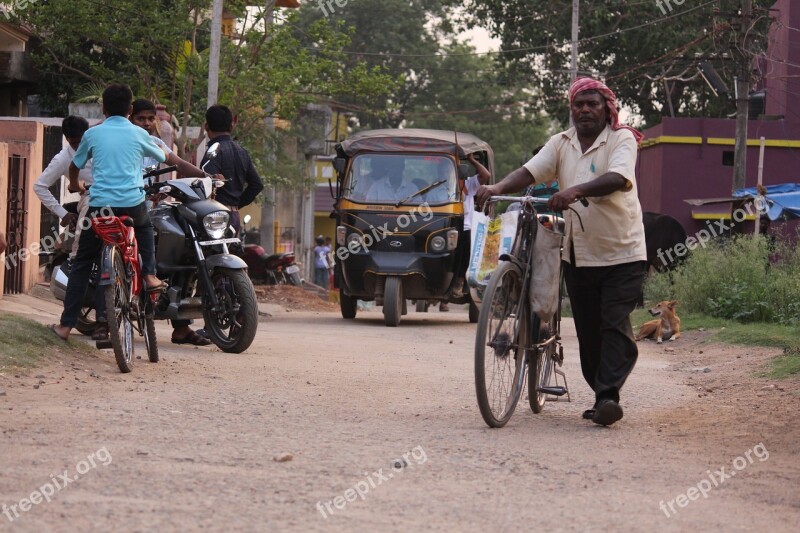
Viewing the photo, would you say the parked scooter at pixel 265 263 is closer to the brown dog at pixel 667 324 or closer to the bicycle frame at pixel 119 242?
the brown dog at pixel 667 324

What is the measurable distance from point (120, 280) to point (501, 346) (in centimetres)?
280

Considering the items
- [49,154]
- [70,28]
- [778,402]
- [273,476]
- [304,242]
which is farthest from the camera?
[304,242]

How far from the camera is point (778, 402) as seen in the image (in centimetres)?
795

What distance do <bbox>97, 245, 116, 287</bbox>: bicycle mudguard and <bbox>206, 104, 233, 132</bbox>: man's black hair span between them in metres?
3.09

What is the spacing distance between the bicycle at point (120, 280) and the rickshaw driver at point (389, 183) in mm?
8304

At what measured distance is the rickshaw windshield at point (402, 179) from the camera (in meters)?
16.5

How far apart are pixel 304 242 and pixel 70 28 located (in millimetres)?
21563

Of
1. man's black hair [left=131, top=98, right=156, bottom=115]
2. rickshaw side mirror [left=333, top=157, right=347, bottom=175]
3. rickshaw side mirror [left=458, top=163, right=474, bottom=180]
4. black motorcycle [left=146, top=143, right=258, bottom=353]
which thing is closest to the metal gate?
man's black hair [left=131, top=98, right=156, bottom=115]

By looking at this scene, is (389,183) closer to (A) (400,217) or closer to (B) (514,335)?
(A) (400,217)

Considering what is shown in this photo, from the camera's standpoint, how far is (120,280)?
316 inches

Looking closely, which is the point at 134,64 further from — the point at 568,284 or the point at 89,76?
the point at 568,284

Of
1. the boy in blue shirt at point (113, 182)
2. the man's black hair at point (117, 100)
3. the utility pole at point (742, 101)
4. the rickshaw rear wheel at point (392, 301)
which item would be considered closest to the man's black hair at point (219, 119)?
the boy in blue shirt at point (113, 182)

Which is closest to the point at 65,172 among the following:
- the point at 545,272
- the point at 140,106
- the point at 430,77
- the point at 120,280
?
the point at 140,106

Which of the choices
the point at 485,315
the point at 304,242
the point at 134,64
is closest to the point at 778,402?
the point at 485,315
